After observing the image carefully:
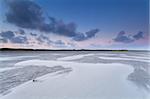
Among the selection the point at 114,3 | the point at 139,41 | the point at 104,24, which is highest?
the point at 114,3

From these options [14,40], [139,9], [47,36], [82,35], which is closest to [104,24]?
[82,35]

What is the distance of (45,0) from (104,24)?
101cm

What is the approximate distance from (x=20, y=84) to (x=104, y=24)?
166 cm

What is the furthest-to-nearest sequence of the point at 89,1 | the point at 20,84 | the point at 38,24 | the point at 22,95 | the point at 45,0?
the point at 38,24
the point at 45,0
the point at 89,1
the point at 20,84
the point at 22,95

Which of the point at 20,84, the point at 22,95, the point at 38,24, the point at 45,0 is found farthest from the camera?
the point at 38,24

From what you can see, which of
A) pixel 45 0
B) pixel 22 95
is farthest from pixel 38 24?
pixel 22 95

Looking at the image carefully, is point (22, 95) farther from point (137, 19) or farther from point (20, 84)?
point (137, 19)

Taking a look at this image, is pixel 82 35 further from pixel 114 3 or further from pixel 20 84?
pixel 20 84

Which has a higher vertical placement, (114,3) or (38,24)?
(114,3)

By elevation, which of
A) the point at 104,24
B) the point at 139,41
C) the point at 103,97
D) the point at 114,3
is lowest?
the point at 103,97

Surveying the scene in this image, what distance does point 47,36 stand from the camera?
2.76 metres

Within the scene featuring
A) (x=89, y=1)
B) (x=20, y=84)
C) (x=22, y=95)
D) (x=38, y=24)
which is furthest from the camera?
(x=38, y=24)

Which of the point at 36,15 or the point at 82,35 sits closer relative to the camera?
the point at 36,15

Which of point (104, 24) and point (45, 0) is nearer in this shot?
point (45, 0)
